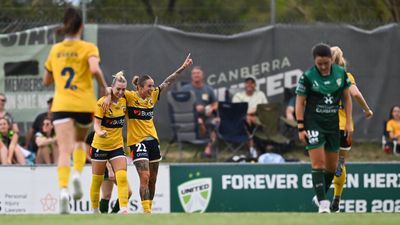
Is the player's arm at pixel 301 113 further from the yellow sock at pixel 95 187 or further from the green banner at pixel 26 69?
the green banner at pixel 26 69

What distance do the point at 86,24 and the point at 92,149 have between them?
760 cm

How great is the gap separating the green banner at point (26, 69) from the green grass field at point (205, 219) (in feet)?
33.3

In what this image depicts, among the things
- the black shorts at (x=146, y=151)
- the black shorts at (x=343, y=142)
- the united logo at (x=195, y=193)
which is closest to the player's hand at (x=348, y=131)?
the black shorts at (x=343, y=142)

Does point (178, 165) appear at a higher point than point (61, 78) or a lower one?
lower

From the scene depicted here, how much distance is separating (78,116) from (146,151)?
3.63 metres

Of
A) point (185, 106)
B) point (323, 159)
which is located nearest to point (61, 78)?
point (323, 159)

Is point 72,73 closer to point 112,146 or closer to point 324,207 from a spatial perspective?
point 112,146

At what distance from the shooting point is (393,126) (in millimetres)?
22422

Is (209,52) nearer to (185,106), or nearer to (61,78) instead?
(185,106)

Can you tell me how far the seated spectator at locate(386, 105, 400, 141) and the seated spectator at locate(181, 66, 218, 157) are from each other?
3512 millimetres

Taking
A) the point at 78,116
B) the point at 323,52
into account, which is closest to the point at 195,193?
the point at 323,52

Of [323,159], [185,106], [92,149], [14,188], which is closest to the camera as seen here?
[323,159]

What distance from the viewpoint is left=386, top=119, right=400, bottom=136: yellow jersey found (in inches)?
880

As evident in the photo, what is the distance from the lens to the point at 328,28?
2308 cm
